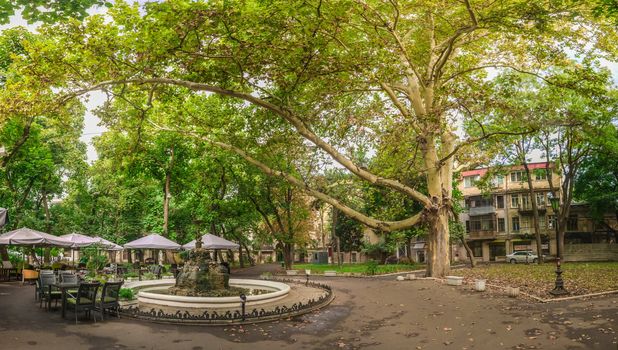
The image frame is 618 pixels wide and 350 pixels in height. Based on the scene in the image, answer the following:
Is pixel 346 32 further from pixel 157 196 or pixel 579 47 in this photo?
pixel 157 196

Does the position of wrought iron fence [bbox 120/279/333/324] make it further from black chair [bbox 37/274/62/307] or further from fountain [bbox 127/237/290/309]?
black chair [bbox 37/274/62/307]

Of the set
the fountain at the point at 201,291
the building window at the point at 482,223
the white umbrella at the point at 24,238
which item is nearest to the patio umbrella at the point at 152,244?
the white umbrella at the point at 24,238

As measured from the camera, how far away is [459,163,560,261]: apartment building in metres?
55.6

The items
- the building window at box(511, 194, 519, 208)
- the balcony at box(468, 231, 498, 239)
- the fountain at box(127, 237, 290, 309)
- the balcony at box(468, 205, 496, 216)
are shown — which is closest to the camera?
the fountain at box(127, 237, 290, 309)

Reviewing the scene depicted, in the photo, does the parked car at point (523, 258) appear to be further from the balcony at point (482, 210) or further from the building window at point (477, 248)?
the building window at point (477, 248)

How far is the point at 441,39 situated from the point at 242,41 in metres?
12.9

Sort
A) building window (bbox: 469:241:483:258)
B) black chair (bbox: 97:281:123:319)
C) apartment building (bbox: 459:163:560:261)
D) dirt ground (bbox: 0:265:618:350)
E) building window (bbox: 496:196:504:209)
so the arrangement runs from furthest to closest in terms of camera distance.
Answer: building window (bbox: 469:241:483:258) → building window (bbox: 496:196:504:209) → apartment building (bbox: 459:163:560:261) → black chair (bbox: 97:281:123:319) → dirt ground (bbox: 0:265:618:350)

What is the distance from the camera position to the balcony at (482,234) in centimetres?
5831

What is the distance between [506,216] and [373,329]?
52998 millimetres

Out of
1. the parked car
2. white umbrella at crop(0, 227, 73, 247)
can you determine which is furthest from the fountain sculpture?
the parked car

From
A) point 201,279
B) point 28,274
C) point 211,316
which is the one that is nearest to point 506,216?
point 201,279

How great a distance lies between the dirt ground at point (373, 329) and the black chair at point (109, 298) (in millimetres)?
409

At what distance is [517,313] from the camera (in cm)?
1269

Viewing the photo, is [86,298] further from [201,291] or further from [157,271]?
[157,271]
